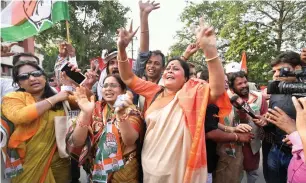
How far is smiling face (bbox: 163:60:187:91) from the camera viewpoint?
7.12ft

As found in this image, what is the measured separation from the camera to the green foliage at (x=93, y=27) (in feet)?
50.0

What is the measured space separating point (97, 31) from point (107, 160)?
14.8 metres

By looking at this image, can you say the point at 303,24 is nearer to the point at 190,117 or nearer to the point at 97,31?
the point at 97,31

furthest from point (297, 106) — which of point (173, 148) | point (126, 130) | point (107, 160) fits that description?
point (107, 160)

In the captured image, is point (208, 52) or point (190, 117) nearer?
point (208, 52)

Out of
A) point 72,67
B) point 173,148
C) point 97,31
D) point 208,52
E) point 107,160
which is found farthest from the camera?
point 97,31

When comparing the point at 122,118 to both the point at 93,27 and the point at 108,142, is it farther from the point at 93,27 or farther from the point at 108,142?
the point at 93,27

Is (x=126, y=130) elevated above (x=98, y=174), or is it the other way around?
(x=126, y=130)

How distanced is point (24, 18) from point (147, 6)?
141 cm

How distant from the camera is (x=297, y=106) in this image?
5.43ft

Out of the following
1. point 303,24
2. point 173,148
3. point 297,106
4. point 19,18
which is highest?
point 303,24

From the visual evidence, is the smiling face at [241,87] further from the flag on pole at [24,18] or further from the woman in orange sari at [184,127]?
the flag on pole at [24,18]

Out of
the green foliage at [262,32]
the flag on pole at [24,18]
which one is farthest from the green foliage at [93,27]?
the flag on pole at [24,18]

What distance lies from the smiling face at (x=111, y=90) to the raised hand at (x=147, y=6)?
0.92 meters
